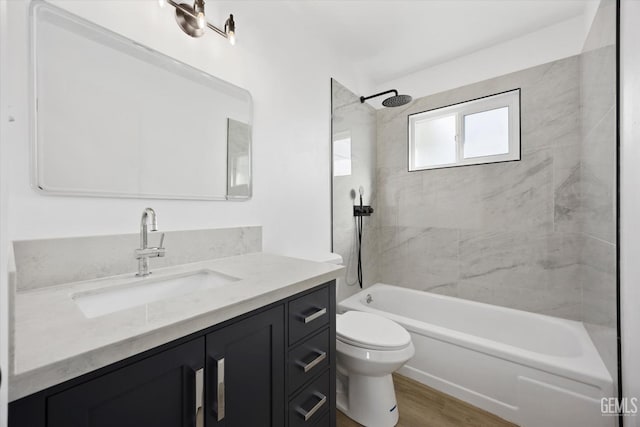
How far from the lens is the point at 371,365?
54.7 inches

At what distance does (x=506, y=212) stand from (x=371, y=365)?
170cm

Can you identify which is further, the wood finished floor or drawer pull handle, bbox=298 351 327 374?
the wood finished floor

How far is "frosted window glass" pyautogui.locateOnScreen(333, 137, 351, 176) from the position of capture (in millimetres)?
2230

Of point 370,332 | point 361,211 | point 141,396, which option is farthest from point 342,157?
point 141,396

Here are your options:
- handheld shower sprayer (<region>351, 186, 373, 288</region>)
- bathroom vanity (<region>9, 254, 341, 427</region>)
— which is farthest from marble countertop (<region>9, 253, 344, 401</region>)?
handheld shower sprayer (<region>351, 186, 373, 288</region>)

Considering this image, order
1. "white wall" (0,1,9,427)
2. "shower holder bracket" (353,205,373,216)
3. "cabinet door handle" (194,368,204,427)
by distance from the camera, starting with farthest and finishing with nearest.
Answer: "shower holder bracket" (353,205,373,216) → "cabinet door handle" (194,368,204,427) → "white wall" (0,1,9,427)

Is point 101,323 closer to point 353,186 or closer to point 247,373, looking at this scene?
point 247,373

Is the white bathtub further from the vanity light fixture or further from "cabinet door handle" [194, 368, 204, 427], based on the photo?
the vanity light fixture

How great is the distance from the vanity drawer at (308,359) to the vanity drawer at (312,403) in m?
0.05

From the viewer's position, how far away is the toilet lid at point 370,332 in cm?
141

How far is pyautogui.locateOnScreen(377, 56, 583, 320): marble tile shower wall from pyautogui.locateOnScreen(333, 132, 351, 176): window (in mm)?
616

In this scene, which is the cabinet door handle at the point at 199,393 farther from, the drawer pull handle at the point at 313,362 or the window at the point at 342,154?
the window at the point at 342,154

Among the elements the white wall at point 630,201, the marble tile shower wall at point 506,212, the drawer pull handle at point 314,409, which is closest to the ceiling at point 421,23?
the marble tile shower wall at point 506,212

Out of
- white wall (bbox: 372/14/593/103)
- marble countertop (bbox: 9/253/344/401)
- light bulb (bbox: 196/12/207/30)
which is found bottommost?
marble countertop (bbox: 9/253/344/401)
